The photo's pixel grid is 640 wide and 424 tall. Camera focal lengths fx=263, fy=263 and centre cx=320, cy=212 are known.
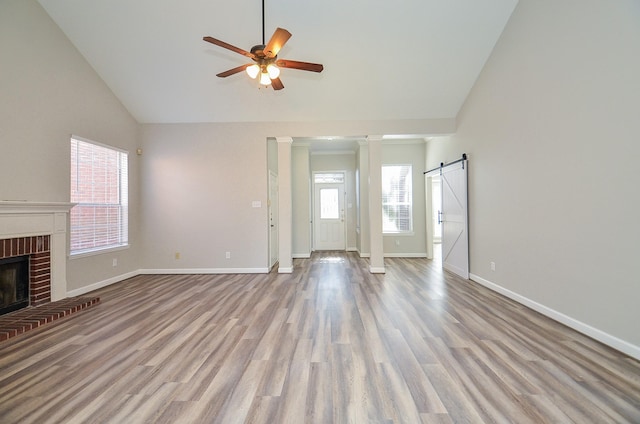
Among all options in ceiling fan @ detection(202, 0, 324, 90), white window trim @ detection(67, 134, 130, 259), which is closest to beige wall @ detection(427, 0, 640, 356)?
ceiling fan @ detection(202, 0, 324, 90)

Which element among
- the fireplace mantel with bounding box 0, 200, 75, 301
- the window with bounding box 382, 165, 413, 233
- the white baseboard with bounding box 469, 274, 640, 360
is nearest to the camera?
the white baseboard with bounding box 469, 274, 640, 360

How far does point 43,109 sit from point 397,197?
6473mm

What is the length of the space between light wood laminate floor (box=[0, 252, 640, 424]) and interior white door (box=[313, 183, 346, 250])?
4.19 metres

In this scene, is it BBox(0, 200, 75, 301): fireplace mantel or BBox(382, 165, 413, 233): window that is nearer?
BBox(0, 200, 75, 301): fireplace mantel

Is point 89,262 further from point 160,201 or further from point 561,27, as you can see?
point 561,27

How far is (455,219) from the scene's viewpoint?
474cm

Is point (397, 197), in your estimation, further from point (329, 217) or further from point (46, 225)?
point (46, 225)

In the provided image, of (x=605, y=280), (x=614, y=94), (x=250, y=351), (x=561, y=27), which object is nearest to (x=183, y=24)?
(x=250, y=351)

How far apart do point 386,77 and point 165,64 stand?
3.37m

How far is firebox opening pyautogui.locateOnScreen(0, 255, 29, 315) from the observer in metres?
2.93

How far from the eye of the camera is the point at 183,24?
3.49m

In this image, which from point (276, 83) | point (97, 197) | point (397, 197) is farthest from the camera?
point (397, 197)

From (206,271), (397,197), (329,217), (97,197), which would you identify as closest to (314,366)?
(206,271)

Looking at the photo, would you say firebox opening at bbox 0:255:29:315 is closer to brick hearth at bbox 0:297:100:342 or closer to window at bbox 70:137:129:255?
brick hearth at bbox 0:297:100:342
